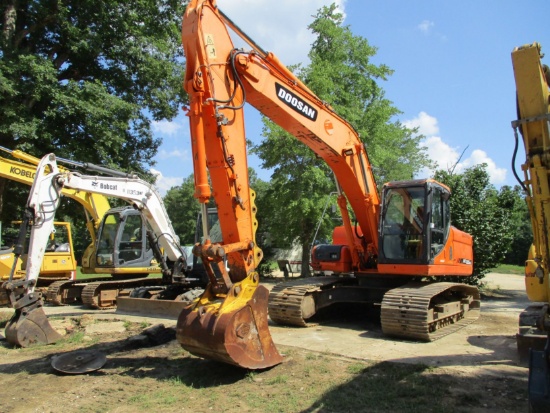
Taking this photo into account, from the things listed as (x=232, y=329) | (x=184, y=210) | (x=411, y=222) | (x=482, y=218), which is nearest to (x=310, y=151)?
(x=482, y=218)

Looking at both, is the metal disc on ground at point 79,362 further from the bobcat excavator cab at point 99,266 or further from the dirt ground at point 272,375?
the bobcat excavator cab at point 99,266

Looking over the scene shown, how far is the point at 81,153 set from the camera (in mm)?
16297

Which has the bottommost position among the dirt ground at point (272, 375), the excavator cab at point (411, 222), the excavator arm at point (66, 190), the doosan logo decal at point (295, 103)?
the dirt ground at point (272, 375)

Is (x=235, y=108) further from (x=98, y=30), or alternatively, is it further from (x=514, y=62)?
(x=98, y=30)

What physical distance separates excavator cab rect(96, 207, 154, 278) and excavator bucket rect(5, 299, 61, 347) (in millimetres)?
5005

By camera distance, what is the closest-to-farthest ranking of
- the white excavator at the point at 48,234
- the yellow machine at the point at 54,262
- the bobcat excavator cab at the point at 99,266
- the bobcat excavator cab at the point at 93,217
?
the white excavator at the point at 48,234 → the bobcat excavator cab at the point at 93,217 → the bobcat excavator cab at the point at 99,266 → the yellow machine at the point at 54,262

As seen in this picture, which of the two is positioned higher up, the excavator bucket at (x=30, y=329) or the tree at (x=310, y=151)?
the tree at (x=310, y=151)

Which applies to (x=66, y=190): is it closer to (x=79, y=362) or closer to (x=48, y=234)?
(x=48, y=234)

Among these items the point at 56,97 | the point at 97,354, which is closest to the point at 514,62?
the point at 97,354

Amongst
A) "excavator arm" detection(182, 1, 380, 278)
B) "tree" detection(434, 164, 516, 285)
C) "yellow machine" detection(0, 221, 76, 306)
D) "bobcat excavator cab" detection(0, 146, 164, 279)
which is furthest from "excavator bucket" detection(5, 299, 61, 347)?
"tree" detection(434, 164, 516, 285)

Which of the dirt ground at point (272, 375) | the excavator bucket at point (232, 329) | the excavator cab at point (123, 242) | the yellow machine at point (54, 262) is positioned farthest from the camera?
the yellow machine at point (54, 262)

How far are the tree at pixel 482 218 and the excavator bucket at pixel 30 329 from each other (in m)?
Answer: 11.5

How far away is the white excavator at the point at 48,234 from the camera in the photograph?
25.4 feet

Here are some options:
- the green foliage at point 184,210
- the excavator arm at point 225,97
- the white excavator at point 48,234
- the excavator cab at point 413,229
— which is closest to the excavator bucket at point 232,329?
the excavator arm at point 225,97
